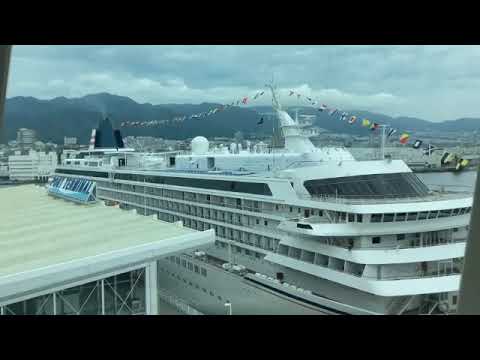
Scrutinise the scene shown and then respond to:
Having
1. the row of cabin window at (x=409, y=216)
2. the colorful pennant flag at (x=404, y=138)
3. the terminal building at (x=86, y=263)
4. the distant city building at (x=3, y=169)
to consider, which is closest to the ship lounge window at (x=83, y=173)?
the distant city building at (x=3, y=169)

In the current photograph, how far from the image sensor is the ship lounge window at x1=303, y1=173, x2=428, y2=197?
5812mm

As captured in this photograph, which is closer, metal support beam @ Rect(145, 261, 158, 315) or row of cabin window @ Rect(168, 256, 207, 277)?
metal support beam @ Rect(145, 261, 158, 315)

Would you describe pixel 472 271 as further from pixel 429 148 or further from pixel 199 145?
Result: pixel 199 145

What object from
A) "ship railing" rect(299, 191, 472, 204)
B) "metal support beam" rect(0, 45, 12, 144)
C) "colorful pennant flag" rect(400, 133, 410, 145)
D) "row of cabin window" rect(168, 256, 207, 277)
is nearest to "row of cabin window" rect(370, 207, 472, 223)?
"ship railing" rect(299, 191, 472, 204)

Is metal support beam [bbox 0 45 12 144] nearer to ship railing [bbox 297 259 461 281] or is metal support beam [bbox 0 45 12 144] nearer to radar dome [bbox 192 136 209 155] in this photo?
ship railing [bbox 297 259 461 281]

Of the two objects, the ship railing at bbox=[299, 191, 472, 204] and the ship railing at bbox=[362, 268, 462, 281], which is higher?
the ship railing at bbox=[299, 191, 472, 204]

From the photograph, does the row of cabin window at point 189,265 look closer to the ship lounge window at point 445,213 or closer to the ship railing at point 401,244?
the ship railing at point 401,244

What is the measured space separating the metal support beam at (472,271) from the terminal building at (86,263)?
3.15m

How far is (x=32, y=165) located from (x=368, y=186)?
8828mm

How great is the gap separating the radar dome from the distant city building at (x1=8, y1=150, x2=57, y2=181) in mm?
3950

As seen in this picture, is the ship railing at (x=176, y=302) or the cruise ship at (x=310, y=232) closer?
the cruise ship at (x=310, y=232)

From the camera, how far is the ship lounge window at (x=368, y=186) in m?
5.81
